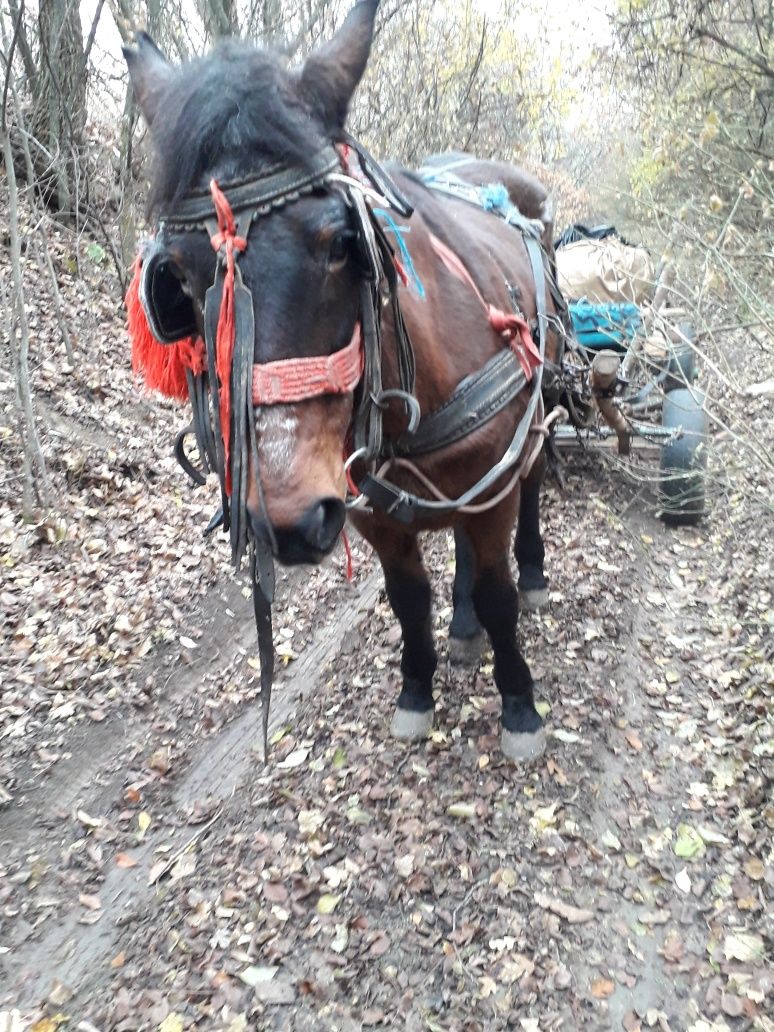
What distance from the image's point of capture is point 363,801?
3.32 metres

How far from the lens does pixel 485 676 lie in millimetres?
4023

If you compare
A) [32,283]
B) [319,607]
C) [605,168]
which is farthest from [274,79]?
[605,168]

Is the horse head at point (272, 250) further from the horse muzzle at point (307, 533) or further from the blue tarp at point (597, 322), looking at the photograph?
the blue tarp at point (597, 322)

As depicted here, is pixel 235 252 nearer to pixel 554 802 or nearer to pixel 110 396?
pixel 554 802

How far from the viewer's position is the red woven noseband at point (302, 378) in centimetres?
175

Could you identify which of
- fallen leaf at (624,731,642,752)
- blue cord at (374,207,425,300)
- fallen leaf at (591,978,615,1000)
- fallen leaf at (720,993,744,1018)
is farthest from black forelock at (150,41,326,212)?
fallen leaf at (624,731,642,752)

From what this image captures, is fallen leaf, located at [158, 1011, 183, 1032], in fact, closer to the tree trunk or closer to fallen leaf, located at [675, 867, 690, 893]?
fallen leaf, located at [675, 867, 690, 893]

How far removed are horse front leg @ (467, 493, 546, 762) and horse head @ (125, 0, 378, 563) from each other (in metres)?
1.35

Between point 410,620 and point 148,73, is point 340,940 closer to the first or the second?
point 410,620

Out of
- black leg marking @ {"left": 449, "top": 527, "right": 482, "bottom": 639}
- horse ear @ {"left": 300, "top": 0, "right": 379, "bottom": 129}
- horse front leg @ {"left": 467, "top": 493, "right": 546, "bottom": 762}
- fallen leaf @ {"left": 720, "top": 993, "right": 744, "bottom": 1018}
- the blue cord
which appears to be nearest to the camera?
horse ear @ {"left": 300, "top": 0, "right": 379, "bottom": 129}

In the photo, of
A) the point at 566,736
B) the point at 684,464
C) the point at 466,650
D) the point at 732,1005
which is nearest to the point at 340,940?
the point at 732,1005

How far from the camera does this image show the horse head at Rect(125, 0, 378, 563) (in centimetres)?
175

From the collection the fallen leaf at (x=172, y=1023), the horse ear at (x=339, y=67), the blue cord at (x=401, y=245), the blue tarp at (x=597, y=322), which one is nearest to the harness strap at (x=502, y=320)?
the blue cord at (x=401, y=245)

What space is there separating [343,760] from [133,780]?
982mm
